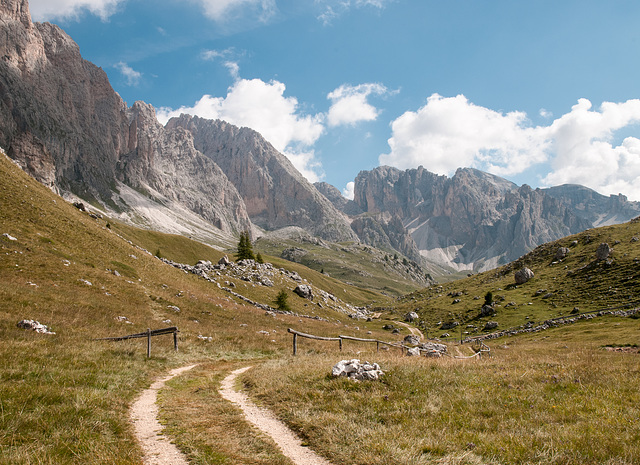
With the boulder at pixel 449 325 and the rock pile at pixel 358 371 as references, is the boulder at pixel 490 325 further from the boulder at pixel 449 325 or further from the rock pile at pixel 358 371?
the rock pile at pixel 358 371

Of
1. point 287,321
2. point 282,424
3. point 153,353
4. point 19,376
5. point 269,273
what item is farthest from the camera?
point 269,273

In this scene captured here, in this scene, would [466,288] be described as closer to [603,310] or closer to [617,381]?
[603,310]

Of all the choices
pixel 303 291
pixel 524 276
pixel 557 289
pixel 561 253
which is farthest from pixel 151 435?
pixel 561 253

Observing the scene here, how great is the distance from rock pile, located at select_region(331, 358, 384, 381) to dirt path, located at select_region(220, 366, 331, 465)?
4101 mm

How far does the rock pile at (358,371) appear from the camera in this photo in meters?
15.5

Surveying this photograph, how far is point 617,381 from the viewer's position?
13727 mm

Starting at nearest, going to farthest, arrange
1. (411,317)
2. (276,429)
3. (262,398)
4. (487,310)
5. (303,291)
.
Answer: (276,429) → (262,398) → (487,310) → (303,291) → (411,317)

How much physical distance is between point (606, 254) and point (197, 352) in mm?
115559

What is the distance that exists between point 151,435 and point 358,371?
8.76 meters

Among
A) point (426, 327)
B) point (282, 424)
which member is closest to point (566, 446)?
point (282, 424)

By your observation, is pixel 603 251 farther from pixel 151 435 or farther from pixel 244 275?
pixel 151 435

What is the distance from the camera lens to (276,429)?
11438 millimetres

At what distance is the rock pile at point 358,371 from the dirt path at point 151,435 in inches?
304

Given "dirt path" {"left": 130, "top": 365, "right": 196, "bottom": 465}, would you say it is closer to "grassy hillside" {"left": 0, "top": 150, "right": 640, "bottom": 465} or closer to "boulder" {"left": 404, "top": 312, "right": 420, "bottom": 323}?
"grassy hillside" {"left": 0, "top": 150, "right": 640, "bottom": 465}
